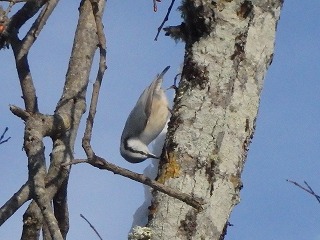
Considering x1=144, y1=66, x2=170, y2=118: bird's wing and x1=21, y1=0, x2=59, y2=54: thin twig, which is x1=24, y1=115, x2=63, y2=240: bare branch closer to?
x1=21, y1=0, x2=59, y2=54: thin twig

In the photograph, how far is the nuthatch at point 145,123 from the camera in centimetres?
643

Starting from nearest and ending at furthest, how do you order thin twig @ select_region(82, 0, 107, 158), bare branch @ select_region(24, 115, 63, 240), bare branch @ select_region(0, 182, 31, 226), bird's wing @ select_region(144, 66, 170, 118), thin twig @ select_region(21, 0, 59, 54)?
1. thin twig @ select_region(82, 0, 107, 158)
2. bare branch @ select_region(24, 115, 63, 240)
3. bare branch @ select_region(0, 182, 31, 226)
4. thin twig @ select_region(21, 0, 59, 54)
5. bird's wing @ select_region(144, 66, 170, 118)

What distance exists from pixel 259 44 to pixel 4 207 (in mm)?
830

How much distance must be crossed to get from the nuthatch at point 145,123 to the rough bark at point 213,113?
12.7 ft

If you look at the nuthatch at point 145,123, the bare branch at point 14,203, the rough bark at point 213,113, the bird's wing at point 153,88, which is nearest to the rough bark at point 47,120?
the bare branch at point 14,203

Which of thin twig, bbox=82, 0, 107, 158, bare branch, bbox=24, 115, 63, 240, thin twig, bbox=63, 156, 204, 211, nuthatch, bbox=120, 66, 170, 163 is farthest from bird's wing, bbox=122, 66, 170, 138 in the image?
thin twig, bbox=63, 156, 204, 211

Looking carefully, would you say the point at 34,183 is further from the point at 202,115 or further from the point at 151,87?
the point at 151,87

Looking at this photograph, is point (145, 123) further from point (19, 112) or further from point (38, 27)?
point (19, 112)

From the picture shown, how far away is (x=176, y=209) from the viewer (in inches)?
77.6

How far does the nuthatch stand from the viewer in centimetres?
643

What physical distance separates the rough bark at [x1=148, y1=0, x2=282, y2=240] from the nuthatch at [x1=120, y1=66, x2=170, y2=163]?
3.86 metres

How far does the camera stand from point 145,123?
6793 mm

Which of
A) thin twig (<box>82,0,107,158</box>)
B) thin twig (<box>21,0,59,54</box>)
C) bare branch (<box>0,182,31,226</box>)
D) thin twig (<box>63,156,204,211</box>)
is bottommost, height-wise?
thin twig (<box>63,156,204,211</box>)

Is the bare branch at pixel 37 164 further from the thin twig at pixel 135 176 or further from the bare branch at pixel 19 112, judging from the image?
the thin twig at pixel 135 176
